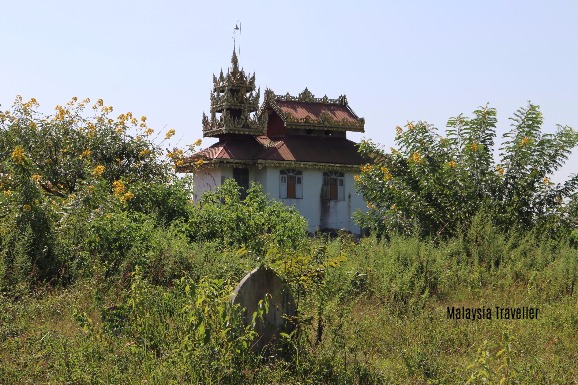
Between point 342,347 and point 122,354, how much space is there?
Result: 87.6 inches

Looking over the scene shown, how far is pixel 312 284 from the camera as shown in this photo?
28.3ft

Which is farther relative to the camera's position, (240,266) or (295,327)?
(240,266)

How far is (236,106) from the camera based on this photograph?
102 feet

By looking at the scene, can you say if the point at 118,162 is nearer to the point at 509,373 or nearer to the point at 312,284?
the point at 312,284

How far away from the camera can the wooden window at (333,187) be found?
31.0 metres

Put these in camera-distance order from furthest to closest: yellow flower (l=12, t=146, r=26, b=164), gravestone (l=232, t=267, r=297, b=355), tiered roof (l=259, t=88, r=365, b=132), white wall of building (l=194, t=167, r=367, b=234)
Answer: tiered roof (l=259, t=88, r=365, b=132)
white wall of building (l=194, t=167, r=367, b=234)
yellow flower (l=12, t=146, r=26, b=164)
gravestone (l=232, t=267, r=297, b=355)

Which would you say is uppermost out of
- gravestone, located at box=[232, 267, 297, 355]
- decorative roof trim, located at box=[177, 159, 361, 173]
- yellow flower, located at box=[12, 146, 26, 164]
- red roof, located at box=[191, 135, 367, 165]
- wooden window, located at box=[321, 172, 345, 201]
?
red roof, located at box=[191, 135, 367, 165]

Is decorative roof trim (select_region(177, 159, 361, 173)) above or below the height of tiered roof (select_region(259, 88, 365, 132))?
below

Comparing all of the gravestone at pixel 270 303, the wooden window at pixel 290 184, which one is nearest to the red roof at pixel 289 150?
the wooden window at pixel 290 184

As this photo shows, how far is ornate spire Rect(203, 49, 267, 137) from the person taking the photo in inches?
1216

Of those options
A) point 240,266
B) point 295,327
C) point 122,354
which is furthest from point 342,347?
point 240,266

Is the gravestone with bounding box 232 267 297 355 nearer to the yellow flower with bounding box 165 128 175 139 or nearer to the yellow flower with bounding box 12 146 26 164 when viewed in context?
the yellow flower with bounding box 12 146 26 164

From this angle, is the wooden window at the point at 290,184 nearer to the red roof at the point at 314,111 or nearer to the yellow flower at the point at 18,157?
the red roof at the point at 314,111

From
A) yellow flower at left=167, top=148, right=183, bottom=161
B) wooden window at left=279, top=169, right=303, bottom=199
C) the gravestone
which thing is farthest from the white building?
the gravestone
